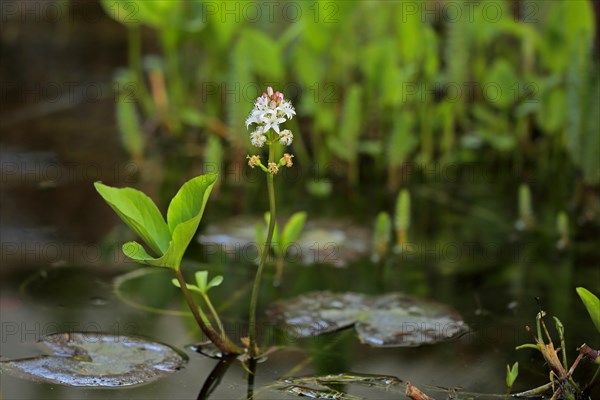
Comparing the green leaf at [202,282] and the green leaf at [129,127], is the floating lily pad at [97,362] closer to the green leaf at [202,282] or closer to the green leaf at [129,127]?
the green leaf at [202,282]

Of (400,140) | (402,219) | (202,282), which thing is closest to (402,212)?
(402,219)

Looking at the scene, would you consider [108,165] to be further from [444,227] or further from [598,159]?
[598,159]

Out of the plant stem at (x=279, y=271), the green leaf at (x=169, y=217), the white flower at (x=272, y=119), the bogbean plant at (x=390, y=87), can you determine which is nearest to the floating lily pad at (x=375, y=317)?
the plant stem at (x=279, y=271)

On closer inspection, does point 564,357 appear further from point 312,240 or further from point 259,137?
point 312,240

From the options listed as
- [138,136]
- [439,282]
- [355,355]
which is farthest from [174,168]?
[355,355]

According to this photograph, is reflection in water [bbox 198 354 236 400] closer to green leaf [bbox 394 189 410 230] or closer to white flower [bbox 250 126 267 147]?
white flower [bbox 250 126 267 147]
